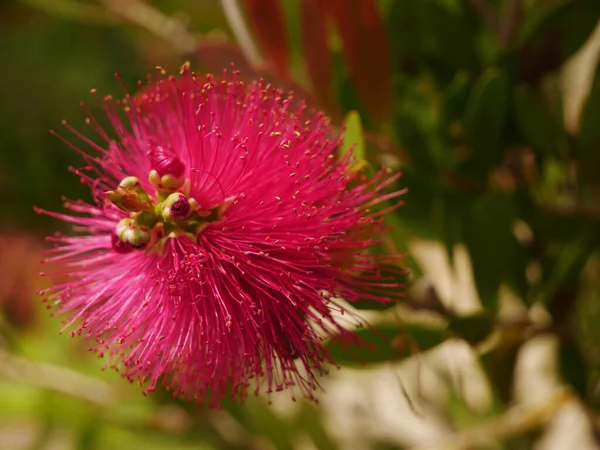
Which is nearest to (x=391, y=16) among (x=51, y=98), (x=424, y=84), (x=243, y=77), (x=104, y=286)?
(x=424, y=84)

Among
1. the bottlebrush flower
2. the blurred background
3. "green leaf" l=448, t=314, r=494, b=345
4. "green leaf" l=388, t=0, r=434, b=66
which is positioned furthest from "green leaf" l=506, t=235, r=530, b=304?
"green leaf" l=388, t=0, r=434, b=66

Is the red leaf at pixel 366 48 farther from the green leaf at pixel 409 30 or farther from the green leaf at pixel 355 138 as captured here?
the green leaf at pixel 355 138

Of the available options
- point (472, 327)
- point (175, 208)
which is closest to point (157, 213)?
point (175, 208)

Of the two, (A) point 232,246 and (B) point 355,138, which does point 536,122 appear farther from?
(A) point 232,246

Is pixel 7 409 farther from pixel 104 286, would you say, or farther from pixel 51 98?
pixel 51 98

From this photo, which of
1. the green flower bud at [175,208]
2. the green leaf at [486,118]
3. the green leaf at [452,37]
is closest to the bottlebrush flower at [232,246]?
the green flower bud at [175,208]

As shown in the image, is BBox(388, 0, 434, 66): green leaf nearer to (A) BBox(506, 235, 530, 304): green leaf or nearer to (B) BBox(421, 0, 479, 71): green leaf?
(B) BBox(421, 0, 479, 71): green leaf

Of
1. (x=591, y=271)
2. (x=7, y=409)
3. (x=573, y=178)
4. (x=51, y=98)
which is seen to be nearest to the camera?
(x=573, y=178)
